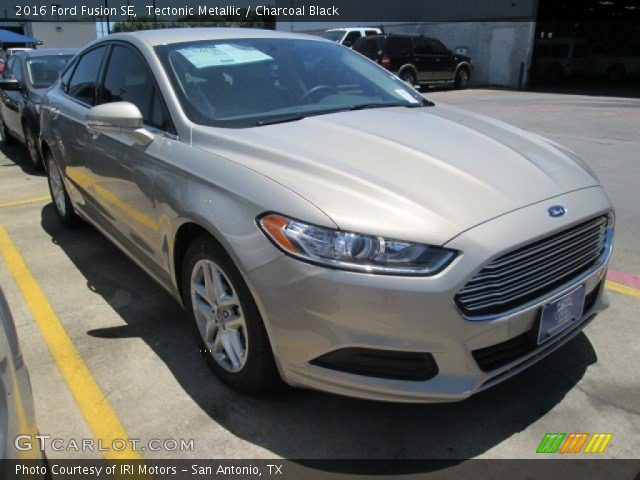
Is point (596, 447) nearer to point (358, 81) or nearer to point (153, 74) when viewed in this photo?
point (358, 81)

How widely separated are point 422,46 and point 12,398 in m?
20.4

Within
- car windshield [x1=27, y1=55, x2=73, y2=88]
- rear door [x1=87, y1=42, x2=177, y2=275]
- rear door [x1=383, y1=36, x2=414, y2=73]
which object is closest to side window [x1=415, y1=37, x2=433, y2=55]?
rear door [x1=383, y1=36, x2=414, y2=73]

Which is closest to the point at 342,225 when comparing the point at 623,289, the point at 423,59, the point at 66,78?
the point at 623,289

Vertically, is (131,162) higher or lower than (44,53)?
lower

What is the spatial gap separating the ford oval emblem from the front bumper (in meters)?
0.03

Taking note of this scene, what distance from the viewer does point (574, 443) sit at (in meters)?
2.31

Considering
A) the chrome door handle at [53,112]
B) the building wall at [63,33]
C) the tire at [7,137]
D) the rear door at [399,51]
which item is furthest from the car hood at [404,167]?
the building wall at [63,33]

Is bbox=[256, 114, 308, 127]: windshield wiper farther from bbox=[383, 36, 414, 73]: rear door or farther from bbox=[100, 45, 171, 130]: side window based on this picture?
bbox=[383, 36, 414, 73]: rear door

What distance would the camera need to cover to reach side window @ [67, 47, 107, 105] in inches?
159

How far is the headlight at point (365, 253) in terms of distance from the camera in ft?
6.53

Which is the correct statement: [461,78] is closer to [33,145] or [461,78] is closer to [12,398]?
[33,145]

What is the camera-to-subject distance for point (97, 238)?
5.02 metres

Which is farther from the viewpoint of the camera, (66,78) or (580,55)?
(580,55)

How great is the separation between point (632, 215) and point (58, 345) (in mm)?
4959
